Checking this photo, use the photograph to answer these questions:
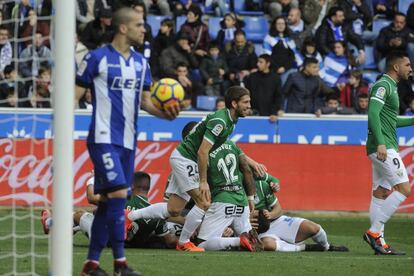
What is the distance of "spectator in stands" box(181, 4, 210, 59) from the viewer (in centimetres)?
2131

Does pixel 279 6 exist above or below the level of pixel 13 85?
above

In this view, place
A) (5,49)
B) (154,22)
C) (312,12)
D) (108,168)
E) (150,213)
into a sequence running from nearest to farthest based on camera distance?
(108,168)
(150,213)
(5,49)
(154,22)
(312,12)

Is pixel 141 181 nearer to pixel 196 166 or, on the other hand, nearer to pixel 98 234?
pixel 196 166

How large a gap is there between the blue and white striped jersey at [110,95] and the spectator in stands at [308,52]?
12179mm

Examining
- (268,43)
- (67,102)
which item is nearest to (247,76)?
(268,43)

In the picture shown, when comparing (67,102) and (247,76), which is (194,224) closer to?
(67,102)

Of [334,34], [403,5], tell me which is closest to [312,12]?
[334,34]

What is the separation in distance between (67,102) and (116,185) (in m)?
1.18

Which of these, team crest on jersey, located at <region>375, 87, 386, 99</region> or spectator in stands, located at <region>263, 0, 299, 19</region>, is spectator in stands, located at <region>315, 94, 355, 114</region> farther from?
team crest on jersey, located at <region>375, 87, 386, 99</region>

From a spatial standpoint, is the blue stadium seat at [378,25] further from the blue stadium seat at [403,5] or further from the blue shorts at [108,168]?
the blue shorts at [108,168]

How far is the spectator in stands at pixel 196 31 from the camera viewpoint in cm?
2131

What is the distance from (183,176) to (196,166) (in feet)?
0.62

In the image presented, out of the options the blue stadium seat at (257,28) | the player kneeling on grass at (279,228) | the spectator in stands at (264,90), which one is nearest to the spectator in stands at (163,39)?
the spectator in stands at (264,90)

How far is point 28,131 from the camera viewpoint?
16.4m
